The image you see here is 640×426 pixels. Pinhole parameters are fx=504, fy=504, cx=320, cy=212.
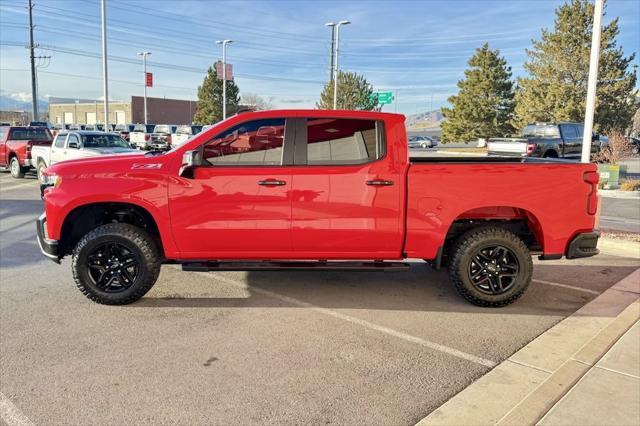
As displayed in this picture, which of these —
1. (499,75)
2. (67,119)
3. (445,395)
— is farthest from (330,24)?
(67,119)

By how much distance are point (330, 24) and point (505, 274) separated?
43941mm

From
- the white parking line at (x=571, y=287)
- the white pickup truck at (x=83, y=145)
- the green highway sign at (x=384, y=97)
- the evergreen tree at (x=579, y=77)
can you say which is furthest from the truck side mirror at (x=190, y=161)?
the green highway sign at (x=384, y=97)

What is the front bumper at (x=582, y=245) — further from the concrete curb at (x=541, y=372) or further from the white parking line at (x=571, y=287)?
the white parking line at (x=571, y=287)

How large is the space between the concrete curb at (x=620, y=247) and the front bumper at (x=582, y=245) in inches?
116

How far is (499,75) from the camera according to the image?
41000mm

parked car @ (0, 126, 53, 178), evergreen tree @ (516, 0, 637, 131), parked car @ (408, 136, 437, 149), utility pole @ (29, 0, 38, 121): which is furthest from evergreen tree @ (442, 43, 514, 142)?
utility pole @ (29, 0, 38, 121)

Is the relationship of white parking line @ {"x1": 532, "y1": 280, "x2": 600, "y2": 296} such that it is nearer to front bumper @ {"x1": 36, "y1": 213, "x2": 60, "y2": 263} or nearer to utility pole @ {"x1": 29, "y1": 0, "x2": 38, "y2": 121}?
front bumper @ {"x1": 36, "y1": 213, "x2": 60, "y2": 263}

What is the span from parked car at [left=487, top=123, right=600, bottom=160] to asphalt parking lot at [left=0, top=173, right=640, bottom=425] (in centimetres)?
1186

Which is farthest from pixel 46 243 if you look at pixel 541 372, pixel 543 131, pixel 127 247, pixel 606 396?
pixel 543 131

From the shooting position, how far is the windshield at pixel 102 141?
14709 millimetres

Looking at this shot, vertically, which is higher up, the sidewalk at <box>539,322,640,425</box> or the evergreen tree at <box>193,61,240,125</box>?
the evergreen tree at <box>193,61,240,125</box>

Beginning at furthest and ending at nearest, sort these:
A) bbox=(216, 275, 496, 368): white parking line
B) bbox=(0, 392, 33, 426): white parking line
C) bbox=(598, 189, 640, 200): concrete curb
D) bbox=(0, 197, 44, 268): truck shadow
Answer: bbox=(598, 189, 640, 200): concrete curb → bbox=(0, 197, 44, 268): truck shadow → bbox=(216, 275, 496, 368): white parking line → bbox=(0, 392, 33, 426): white parking line

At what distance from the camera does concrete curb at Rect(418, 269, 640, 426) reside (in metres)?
3.15

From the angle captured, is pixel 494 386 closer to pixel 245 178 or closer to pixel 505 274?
pixel 505 274
